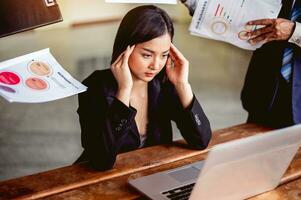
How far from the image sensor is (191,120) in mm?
1805

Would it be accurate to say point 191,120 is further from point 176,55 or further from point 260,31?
point 260,31

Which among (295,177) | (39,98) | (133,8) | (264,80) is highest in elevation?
(133,8)

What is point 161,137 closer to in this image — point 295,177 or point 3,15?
point 295,177

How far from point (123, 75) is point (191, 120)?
0.29 metres

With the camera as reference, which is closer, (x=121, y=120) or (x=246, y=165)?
(x=246, y=165)

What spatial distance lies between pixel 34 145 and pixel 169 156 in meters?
0.43

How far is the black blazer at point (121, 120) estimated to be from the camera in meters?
1.64

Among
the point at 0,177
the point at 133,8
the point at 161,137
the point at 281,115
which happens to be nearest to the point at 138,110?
the point at 161,137

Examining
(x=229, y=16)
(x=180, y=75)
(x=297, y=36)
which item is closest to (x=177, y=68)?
(x=180, y=75)

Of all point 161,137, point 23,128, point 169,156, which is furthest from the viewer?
point 161,137

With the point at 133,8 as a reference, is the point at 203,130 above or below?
below

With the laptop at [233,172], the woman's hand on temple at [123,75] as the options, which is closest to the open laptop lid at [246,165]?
the laptop at [233,172]

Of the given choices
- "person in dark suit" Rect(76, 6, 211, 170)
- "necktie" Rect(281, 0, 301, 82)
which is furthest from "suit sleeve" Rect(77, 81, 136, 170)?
"necktie" Rect(281, 0, 301, 82)

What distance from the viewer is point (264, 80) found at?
2131 mm
